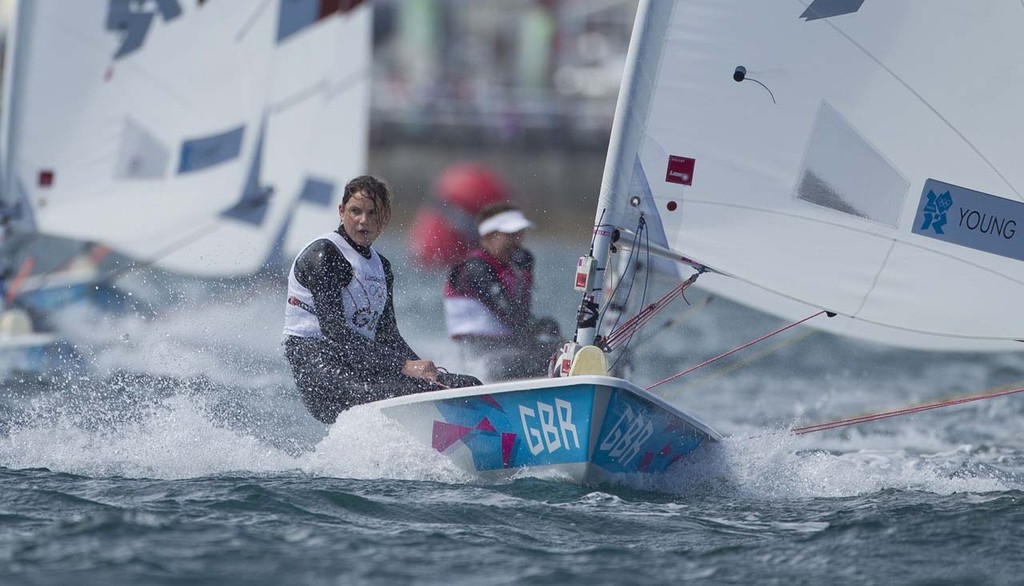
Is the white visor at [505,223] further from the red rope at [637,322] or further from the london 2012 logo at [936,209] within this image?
the london 2012 logo at [936,209]

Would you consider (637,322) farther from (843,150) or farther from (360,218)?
(360,218)

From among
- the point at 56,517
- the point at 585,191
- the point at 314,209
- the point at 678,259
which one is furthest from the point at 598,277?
the point at 585,191

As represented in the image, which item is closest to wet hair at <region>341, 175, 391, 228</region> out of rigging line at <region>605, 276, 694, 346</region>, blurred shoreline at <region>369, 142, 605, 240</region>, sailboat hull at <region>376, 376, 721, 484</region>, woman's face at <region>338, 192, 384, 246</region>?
woman's face at <region>338, 192, 384, 246</region>

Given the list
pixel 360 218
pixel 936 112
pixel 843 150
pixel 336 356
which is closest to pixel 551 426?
pixel 336 356

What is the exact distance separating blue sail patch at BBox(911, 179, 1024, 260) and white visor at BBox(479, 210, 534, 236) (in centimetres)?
160

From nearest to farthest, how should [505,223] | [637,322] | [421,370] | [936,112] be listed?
[421,370] < [936,112] < [637,322] < [505,223]

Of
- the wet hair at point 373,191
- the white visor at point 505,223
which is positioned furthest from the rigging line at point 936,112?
the wet hair at point 373,191

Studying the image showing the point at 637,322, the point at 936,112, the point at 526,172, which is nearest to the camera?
the point at 936,112

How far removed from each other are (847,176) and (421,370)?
171cm

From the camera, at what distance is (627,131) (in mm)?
5109

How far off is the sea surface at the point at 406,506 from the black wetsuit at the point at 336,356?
0.15m

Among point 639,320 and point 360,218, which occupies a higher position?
point 360,218

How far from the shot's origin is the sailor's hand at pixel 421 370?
4.84 m

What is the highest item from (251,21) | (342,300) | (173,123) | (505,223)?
(251,21)
